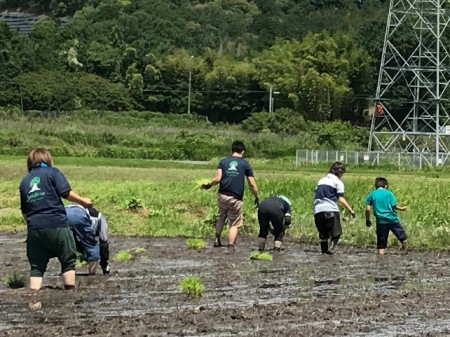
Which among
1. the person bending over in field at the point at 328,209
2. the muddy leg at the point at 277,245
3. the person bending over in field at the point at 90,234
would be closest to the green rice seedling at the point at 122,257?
the person bending over in field at the point at 90,234

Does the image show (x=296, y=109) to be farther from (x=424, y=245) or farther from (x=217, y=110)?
(x=424, y=245)

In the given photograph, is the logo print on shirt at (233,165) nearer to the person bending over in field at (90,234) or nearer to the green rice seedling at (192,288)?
the person bending over in field at (90,234)

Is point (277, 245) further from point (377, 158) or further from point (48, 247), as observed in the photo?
point (377, 158)

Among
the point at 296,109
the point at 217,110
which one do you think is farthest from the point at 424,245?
the point at 217,110

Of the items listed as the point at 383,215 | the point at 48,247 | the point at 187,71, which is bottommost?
the point at 383,215

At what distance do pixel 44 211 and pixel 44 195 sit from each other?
17cm

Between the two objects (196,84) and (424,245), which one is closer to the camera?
(424,245)

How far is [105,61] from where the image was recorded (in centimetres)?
10319

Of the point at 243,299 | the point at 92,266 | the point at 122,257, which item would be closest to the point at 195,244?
the point at 122,257

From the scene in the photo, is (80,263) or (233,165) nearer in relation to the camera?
(80,263)

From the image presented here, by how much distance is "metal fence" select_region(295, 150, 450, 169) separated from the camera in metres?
51.8

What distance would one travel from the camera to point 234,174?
15156mm

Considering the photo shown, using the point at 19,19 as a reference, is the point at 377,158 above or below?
below

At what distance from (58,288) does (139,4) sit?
137547 millimetres
